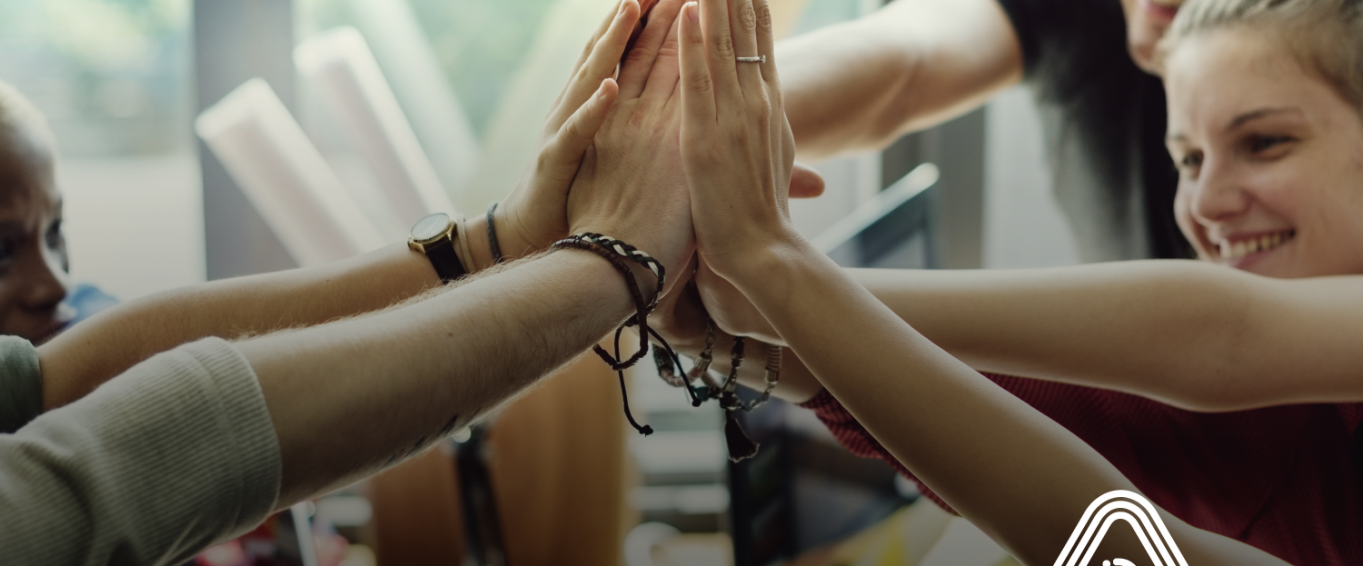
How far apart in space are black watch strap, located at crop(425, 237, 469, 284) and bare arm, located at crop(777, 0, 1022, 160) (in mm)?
373

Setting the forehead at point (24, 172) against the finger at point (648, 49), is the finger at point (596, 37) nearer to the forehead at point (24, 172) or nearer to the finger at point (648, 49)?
the finger at point (648, 49)

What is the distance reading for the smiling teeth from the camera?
2.52 feet

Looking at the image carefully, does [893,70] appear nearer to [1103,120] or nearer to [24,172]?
[1103,120]

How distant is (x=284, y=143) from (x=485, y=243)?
0.53m

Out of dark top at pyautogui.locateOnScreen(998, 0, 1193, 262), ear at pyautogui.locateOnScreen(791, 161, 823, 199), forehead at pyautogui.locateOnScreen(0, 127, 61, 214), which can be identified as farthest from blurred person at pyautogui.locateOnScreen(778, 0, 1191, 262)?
forehead at pyautogui.locateOnScreen(0, 127, 61, 214)

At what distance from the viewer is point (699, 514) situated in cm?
167

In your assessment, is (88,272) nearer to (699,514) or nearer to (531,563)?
(531,563)

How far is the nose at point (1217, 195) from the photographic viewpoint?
0.79 m

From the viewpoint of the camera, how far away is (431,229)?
2.38 ft

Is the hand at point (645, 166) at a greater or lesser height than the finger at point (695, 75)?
lesser

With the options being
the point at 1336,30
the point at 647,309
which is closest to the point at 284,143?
the point at 647,309

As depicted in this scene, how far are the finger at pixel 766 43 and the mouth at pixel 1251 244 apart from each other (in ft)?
1.76

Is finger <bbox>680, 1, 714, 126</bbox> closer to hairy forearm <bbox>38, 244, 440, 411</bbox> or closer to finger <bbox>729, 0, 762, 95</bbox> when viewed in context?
finger <bbox>729, 0, 762, 95</bbox>

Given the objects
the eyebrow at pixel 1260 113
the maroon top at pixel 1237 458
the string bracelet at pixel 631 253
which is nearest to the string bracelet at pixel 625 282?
the string bracelet at pixel 631 253
